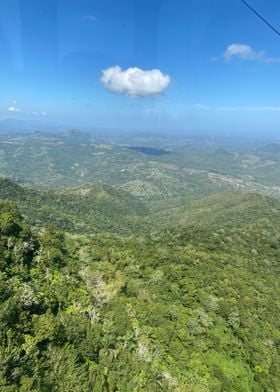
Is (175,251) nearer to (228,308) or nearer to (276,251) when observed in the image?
(228,308)

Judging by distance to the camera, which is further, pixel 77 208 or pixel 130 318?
pixel 77 208

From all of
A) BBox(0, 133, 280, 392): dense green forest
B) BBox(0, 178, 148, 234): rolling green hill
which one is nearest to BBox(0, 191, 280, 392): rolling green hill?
BBox(0, 133, 280, 392): dense green forest

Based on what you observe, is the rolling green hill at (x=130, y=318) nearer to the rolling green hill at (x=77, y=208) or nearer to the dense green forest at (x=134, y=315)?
the dense green forest at (x=134, y=315)

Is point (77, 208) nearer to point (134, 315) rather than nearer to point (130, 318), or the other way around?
point (134, 315)

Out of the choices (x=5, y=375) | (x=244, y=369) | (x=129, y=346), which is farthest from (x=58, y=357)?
(x=244, y=369)

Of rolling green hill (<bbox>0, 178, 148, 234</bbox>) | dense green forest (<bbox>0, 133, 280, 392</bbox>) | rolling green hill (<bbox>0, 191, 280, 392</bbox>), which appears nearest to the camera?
rolling green hill (<bbox>0, 191, 280, 392</bbox>)

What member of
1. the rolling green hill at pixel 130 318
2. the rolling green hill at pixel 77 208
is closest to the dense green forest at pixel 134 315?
the rolling green hill at pixel 130 318

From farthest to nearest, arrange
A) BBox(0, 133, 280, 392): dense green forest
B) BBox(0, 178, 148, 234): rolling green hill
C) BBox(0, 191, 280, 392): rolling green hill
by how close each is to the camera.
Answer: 1. BBox(0, 178, 148, 234): rolling green hill
2. BBox(0, 133, 280, 392): dense green forest
3. BBox(0, 191, 280, 392): rolling green hill

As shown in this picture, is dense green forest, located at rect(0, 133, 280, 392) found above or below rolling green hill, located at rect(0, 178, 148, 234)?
above

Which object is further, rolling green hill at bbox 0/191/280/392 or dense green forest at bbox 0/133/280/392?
dense green forest at bbox 0/133/280/392

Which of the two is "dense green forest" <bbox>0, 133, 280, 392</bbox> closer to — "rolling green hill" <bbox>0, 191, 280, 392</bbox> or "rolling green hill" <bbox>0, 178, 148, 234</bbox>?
"rolling green hill" <bbox>0, 191, 280, 392</bbox>

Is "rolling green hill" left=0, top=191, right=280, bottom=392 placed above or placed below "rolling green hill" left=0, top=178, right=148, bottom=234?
above

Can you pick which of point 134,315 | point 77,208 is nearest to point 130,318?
point 134,315
